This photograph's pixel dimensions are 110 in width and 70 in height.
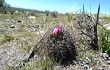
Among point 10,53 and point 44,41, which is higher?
point 44,41

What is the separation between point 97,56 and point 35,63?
4.86ft

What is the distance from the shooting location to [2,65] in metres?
4.96

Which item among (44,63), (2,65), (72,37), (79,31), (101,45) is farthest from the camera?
(79,31)

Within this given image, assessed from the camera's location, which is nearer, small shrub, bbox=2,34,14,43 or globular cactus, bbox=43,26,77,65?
globular cactus, bbox=43,26,77,65

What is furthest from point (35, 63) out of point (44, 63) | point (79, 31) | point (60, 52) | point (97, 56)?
point (79, 31)

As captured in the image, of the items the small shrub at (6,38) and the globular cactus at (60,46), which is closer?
the globular cactus at (60,46)

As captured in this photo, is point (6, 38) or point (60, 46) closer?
point (60, 46)

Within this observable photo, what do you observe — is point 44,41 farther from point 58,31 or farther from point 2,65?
point 2,65

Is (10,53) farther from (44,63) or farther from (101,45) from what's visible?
(101,45)

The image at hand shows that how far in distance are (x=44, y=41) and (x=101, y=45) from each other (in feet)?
4.58

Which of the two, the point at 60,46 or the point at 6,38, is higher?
the point at 60,46

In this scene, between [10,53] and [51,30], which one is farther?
[10,53]

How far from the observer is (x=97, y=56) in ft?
17.6

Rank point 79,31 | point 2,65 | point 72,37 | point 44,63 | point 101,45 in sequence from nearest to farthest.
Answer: point 44,63 < point 2,65 < point 72,37 < point 101,45 < point 79,31
